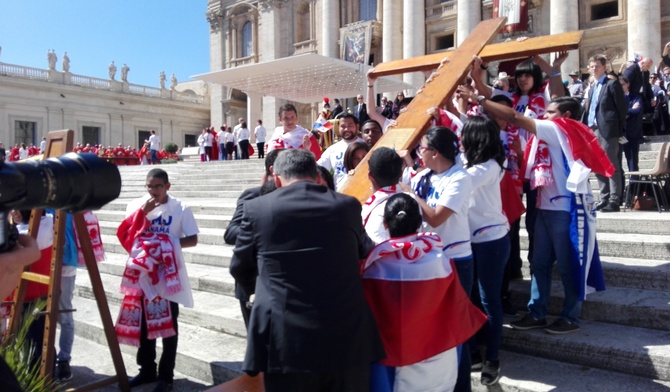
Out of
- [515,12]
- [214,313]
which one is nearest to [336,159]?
[214,313]

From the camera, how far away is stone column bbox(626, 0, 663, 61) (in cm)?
2433

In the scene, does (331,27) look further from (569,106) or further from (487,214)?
(487,214)

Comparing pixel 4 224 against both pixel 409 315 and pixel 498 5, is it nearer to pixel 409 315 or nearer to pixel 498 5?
pixel 409 315

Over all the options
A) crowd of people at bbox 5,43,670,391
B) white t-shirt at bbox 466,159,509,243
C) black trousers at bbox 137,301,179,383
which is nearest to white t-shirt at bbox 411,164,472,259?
crowd of people at bbox 5,43,670,391

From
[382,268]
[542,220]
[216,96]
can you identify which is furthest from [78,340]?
[216,96]

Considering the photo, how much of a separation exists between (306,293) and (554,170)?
7.67 ft

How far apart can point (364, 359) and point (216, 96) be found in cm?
4619

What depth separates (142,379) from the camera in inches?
Answer: 175

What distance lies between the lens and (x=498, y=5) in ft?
84.6

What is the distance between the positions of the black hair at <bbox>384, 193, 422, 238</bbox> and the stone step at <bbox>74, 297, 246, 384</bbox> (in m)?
2.01

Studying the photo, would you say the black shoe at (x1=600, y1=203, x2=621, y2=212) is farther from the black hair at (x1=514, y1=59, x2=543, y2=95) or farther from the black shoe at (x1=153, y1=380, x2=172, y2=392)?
the black shoe at (x1=153, y1=380, x2=172, y2=392)

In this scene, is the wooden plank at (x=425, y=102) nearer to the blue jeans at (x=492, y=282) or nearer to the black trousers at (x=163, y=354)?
the blue jeans at (x=492, y=282)

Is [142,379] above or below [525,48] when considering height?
below

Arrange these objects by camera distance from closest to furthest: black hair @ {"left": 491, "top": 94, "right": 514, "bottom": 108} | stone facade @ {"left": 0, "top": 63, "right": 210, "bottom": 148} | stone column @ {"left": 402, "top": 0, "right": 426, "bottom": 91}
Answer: black hair @ {"left": 491, "top": 94, "right": 514, "bottom": 108} → stone column @ {"left": 402, "top": 0, "right": 426, "bottom": 91} → stone facade @ {"left": 0, "top": 63, "right": 210, "bottom": 148}
